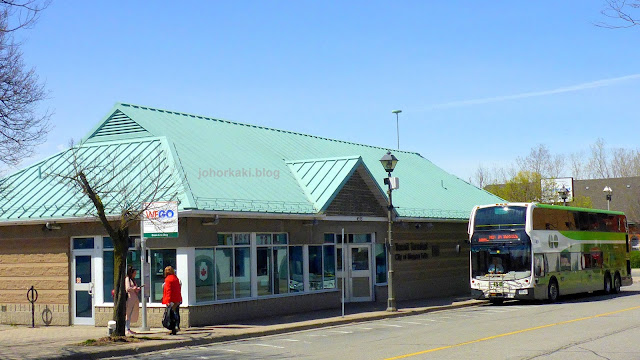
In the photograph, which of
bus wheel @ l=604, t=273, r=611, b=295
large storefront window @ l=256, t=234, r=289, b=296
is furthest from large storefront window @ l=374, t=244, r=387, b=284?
bus wheel @ l=604, t=273, r=611, b=295

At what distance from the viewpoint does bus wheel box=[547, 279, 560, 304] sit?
28.4m

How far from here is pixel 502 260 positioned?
27.8 meters

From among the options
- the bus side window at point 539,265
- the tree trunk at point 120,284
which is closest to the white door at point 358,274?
the bus side window at point 539,265

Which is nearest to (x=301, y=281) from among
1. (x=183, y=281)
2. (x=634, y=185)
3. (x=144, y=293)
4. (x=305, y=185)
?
(x=305, y=185)

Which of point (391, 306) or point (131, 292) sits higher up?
point (131, 292)

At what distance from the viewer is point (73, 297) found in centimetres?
2178

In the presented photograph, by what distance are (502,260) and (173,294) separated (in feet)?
45.3

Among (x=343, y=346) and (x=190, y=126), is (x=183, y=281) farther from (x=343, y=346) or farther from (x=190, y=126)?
(x=190, y=126)

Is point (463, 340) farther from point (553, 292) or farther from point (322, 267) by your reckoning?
point (553, 292)

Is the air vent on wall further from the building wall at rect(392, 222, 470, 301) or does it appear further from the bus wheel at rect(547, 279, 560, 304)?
the bus wheel at rect(547, 279, 560, 304)

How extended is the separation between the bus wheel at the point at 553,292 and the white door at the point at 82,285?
16.4 meters

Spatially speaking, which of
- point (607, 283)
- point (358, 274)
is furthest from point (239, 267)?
point (607, 283)

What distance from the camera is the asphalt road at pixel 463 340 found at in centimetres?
1407
